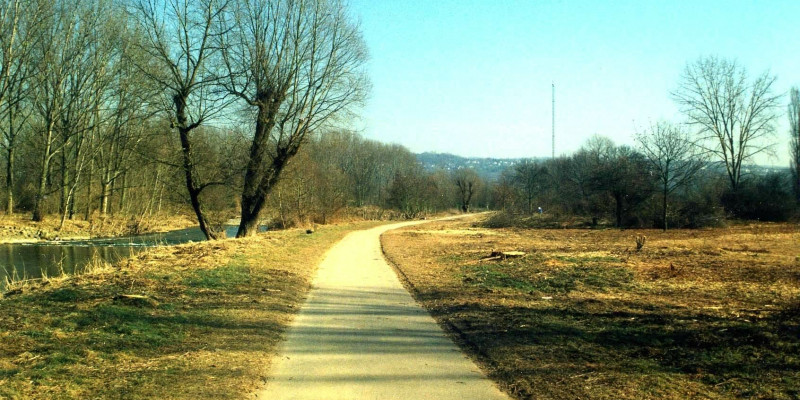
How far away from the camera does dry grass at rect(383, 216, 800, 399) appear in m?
5.92

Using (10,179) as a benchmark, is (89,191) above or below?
below

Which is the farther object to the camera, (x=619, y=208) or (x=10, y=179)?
(x=619, y=208)

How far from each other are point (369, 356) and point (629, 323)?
392 centimetres

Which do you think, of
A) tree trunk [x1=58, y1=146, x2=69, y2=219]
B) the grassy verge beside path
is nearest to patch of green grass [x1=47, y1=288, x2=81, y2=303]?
the grassy verge beside path

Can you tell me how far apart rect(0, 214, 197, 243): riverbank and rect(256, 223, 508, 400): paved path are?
3042cm

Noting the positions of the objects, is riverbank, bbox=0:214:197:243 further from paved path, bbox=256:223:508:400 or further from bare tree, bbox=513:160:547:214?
bare tree, bbox=513:160:547:214

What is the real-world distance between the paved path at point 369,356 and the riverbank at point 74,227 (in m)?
30.4

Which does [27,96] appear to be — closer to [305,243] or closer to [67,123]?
[67,123]

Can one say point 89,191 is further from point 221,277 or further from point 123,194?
point 221,277

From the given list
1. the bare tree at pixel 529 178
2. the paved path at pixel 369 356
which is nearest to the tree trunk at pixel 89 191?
the paved path at pixel 369 356

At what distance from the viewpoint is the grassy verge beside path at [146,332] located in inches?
227

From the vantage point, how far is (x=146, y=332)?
25.7ft

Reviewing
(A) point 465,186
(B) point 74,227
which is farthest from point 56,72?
(A) point 465,186

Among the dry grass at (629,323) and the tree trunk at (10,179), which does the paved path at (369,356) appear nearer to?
the dry grass at (629,323)
